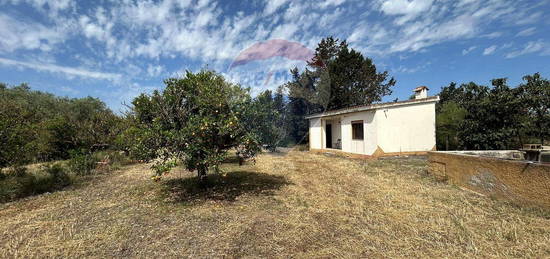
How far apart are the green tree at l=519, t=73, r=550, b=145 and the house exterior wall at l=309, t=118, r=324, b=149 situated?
9.99m

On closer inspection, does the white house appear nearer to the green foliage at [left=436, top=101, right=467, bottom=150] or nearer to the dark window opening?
the dark window opening

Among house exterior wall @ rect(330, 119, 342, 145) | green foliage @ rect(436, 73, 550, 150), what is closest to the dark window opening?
house exterior wall @ rect(330, 119, 342, 145)

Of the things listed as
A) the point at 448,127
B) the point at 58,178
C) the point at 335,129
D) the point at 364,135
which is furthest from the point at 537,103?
the point at 58,178

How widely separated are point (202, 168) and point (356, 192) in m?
3.94

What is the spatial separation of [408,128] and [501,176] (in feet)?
24.4

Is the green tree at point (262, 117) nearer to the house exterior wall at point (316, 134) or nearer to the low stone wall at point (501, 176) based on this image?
the low stone wall at point (501, 176)

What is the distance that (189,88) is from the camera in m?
5.43

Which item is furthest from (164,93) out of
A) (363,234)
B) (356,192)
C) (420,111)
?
(420,111)

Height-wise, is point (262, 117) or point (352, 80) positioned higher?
point (352, 80)

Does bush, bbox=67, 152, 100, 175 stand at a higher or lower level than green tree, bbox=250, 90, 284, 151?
lower

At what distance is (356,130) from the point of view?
1318 centimetres

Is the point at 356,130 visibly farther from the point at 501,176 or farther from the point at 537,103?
the point at 501,176

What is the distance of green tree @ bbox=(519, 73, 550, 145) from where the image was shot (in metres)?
8.51

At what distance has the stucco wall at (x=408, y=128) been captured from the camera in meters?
11.3
